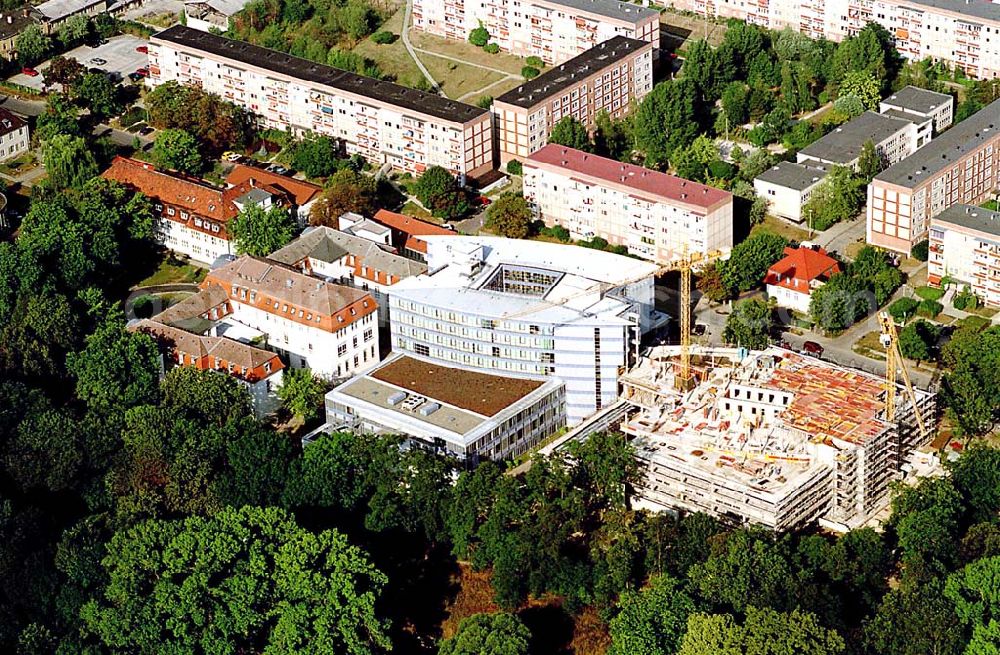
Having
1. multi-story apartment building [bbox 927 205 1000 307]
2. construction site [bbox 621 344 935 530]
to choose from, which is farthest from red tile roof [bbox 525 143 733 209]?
construction site [bbox 621 344 935 530]

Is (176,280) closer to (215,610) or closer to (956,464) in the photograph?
(215,610)

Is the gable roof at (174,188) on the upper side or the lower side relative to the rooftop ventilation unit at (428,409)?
upper

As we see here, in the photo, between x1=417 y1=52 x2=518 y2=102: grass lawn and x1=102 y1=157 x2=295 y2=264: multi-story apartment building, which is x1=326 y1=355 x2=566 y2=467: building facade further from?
x1=417 y1=52 x2=518 y2=102: grass lawn

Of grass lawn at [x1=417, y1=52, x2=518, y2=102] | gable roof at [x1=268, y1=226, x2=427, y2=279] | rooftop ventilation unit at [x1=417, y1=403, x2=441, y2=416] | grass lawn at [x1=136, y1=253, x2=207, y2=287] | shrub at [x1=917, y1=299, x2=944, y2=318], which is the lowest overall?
grass lawn at [x1=136, y1=253, x2=207, y2=287]

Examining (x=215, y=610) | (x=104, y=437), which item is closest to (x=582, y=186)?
(x=104, y=437)

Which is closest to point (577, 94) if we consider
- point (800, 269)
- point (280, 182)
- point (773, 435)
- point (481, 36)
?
point (481, 36)

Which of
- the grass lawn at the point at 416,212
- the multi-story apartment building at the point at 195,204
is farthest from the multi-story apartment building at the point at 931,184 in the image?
the multi-story apartment building at the point at 195,204

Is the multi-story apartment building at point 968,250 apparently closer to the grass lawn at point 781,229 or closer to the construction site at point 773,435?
the grass lawn at point 781,229
